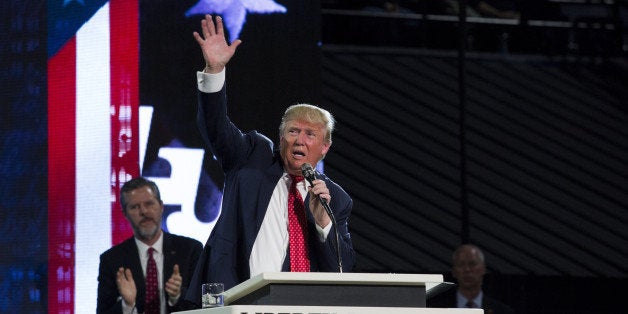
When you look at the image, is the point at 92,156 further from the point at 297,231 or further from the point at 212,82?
the point at 297,231

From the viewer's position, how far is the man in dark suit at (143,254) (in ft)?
15.6

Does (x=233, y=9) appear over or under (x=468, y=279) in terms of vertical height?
over

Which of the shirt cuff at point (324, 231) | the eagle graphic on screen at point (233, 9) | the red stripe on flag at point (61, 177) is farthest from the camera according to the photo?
the eagle graphic on screen at point (233, 9)

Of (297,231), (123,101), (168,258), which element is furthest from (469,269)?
(297,231)

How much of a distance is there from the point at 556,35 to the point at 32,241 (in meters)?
4.33

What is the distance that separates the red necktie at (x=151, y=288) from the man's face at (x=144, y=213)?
2.9 inches

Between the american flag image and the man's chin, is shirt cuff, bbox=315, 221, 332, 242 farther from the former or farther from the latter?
the american flag image

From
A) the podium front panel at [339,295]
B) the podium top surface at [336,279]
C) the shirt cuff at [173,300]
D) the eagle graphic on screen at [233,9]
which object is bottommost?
the shirt cuff at [173,300]

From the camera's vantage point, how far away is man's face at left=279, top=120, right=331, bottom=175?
347cm

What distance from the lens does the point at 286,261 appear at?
11.4 feet

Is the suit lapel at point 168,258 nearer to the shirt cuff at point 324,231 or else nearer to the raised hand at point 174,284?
the raised hand at point 174,284

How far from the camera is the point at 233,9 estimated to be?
17.5ft

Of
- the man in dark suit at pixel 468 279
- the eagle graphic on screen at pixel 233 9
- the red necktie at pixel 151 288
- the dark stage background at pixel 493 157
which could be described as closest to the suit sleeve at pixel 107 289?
the red necktie at pixel 151 288

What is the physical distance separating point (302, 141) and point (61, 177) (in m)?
2.02
